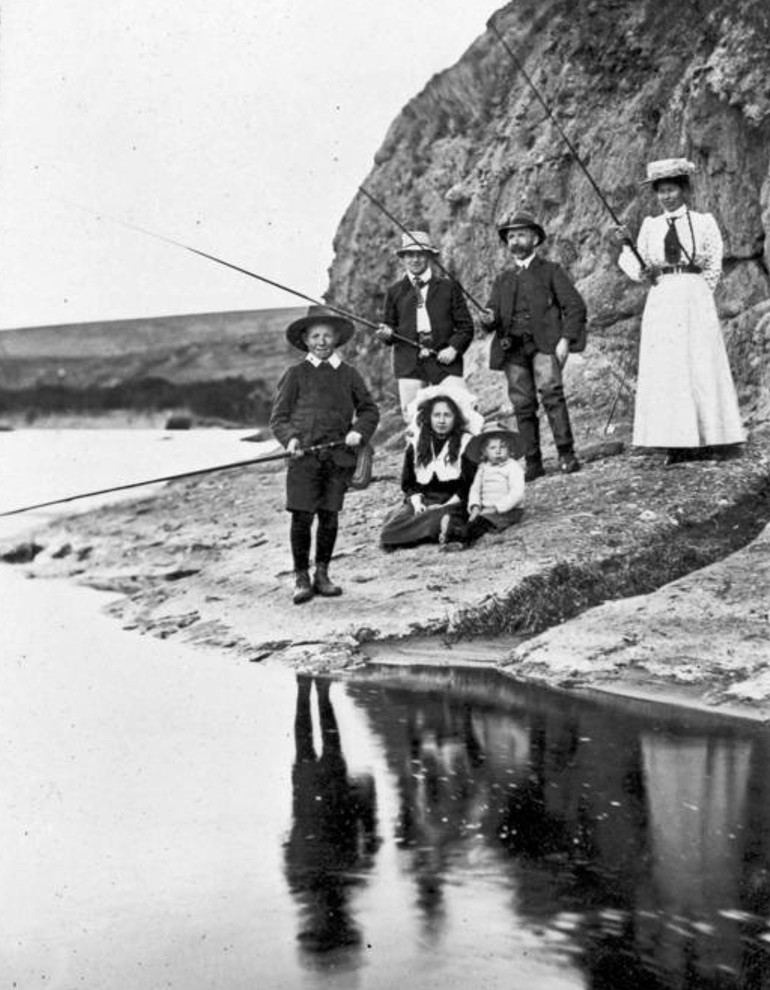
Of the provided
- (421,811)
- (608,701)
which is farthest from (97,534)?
(421,811)

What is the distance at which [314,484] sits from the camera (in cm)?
787

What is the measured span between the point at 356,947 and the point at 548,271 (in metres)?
5.94

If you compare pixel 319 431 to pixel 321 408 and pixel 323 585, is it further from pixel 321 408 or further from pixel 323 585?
pixel 323 585

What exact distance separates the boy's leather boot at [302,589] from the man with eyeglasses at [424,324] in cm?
149

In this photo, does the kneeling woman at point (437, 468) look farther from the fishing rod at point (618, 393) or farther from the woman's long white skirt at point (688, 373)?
the fishing rod at point (618, 393)

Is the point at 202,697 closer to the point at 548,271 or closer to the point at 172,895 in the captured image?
the point at 172,895

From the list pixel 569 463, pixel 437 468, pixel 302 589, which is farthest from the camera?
pixel 569 463

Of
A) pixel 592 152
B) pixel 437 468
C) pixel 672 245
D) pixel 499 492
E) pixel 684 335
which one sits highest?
pixel 592 152

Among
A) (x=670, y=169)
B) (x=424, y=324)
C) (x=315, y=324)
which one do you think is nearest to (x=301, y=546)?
(x=315, y=324)

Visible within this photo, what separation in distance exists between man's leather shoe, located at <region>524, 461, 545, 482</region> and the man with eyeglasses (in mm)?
774

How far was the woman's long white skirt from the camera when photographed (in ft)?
29.1

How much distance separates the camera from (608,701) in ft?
19.7

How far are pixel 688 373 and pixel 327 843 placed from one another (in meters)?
5.27

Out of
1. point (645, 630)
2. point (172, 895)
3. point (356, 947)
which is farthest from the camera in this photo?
point (645, 630)
